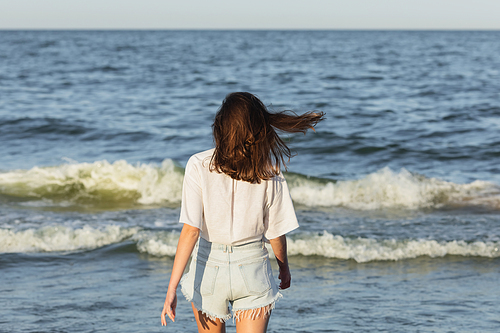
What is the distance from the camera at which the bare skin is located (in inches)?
90.2

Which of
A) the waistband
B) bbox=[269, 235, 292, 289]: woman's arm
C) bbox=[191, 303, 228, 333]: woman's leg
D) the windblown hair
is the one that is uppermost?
the windblown hair

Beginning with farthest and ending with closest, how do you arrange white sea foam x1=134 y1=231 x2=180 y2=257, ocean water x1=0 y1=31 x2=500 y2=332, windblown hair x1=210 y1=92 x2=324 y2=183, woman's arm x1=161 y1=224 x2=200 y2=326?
white sea foam x1=134 y1=231 x2=180 y2=257, ocean water x1=0 y1=31 x2=500 y2=332, woman's arm x1=161 y1=224 x2=200 y2=326, windblown hair x1=210 y1=92 x2=324 y2=183

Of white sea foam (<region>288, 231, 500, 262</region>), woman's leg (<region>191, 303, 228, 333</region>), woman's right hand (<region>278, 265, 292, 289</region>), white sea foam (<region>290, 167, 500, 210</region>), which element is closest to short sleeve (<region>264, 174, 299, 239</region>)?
woman's right hand (<region>278, 265, 292, 289</region>)

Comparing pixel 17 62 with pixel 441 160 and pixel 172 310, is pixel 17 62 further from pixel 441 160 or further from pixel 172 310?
pixel 172 310

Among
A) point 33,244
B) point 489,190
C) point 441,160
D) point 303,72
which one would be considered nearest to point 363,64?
point 303,72

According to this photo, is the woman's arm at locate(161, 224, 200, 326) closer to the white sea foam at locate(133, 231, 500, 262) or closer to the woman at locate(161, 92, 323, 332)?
the woman at locate(161, 92, 323, 332)

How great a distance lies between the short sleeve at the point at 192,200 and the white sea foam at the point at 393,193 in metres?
6.51

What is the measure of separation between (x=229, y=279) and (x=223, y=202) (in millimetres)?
Answer: 369

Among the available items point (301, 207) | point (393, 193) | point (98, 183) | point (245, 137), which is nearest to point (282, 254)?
point (245, 137)

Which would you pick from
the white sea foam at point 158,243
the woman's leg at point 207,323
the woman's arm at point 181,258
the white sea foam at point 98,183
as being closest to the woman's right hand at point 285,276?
the woman's leg at point 207,323

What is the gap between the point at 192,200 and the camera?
227 cm

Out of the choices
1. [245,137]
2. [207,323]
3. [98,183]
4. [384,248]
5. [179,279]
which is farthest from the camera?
[98,183]

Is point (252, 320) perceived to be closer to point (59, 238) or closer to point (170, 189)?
point (59, 238)

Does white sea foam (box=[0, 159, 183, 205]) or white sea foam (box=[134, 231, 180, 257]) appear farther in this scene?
white sea foam (box=[0, 159, 183, 205])
